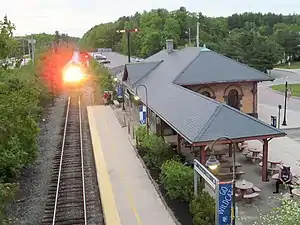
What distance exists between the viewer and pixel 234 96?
2855 centimetres

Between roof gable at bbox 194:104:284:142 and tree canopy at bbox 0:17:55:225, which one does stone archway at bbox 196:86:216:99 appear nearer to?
roof gable at bbox 194:104:284:142

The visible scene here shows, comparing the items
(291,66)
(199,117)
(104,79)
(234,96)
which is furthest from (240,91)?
(291,66)

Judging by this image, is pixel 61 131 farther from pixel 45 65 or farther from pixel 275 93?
pixel 275 93

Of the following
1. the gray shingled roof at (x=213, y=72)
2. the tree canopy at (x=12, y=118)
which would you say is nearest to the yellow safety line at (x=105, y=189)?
the tree canopy at (x=12, y=118)

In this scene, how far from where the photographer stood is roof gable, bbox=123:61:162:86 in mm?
32375

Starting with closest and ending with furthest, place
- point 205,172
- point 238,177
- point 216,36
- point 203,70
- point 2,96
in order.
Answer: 1. point 205,172
2. point 2,96
3. point 238,177
4. point 203,70
5. point 216,36

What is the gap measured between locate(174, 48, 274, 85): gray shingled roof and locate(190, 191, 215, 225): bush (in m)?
13.5

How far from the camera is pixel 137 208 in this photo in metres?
15.3

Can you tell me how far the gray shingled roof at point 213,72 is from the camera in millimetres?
26886

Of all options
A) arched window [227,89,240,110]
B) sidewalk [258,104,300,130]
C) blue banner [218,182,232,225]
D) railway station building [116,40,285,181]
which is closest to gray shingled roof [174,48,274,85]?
railway station building [116,40,285,181]

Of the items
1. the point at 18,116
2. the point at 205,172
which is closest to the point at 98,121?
the point at 18,116

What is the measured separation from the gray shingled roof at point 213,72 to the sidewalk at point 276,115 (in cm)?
392

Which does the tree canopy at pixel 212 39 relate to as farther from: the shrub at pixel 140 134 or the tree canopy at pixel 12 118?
the tree canopy at pixel 12 118

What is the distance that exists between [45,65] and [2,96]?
33.6 meters
